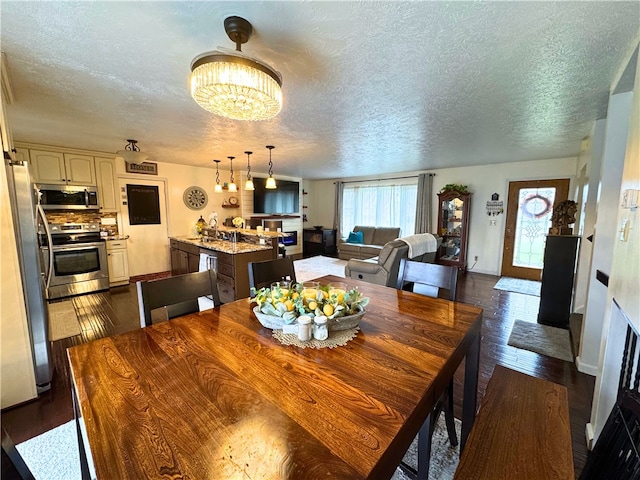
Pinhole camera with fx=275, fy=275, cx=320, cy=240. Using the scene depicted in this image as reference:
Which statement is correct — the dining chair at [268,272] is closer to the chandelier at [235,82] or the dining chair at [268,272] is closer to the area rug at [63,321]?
the chandelier at [235,82]

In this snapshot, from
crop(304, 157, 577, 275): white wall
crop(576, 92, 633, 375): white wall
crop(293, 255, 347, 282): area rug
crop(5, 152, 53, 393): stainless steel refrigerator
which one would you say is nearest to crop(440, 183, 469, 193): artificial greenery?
crop(304, 157, 577, 275): white wall

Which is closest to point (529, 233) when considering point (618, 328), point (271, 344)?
point (618, 328)

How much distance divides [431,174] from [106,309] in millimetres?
6543

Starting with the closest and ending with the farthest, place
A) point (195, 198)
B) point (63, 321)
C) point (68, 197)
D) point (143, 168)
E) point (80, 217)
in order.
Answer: point (63, 321) < point (68, 197) < point (80, 217) < point (143, 168) < point (195, 198)

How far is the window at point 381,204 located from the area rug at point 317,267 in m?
1.49

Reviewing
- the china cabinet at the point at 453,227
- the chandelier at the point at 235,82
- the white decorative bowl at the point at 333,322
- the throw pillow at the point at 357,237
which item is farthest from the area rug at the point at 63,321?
the china cabinet at the point at 453,227

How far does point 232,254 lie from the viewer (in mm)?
3645

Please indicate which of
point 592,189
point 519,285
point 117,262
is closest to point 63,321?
point 117,262

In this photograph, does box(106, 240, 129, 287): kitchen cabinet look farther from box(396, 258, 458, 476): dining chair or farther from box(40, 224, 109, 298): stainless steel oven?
box(396, 258, 458, 476): dining chair

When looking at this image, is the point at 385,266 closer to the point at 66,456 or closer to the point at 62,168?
the point at 66,456

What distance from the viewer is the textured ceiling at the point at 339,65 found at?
136 cm

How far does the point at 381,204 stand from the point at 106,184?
5.97 metres

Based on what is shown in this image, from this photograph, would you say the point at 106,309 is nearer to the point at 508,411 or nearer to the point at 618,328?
the point at 508,411

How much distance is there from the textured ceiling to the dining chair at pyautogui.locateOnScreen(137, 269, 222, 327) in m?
1.36
